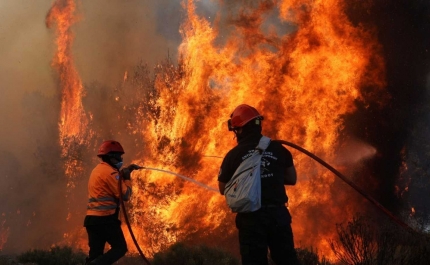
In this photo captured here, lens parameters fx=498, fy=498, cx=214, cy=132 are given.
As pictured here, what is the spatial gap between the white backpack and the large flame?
8.56m

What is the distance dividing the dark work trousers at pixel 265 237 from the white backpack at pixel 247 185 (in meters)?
0.11

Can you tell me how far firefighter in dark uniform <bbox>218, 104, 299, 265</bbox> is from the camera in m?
4.48

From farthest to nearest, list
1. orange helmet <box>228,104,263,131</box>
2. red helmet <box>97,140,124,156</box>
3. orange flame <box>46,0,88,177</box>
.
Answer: orange flame <box>46,0,88,177</box>, red helmet <box>97,140,124,156</box>, orange helmet <box>228,104,263,131</box>

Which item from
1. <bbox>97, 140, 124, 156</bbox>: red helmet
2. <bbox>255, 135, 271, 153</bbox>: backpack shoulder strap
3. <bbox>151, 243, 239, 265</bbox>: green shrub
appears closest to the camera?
<bbox>255, 135, 271, 153</bbox>: backpack shoulder strap

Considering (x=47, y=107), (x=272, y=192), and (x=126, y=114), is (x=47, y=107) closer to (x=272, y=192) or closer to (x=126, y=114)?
(x=126, y=114)

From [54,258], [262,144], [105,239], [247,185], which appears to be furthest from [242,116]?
[54,258]

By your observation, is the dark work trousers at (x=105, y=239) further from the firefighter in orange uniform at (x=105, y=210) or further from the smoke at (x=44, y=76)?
the smoke at (x=44, y=76)

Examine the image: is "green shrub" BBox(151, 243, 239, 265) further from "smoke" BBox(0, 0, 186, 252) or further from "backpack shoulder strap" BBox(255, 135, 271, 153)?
"smoke" BBox(0, 0, 186, 252)

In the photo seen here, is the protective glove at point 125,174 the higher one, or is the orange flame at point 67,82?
the orange flame at point 67,82

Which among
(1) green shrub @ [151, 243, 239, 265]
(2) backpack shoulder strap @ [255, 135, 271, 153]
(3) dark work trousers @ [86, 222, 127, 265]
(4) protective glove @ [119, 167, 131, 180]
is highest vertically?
(2) backpack shoulder strap @ [255, 135, 271, 153]

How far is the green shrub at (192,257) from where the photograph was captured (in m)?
8.66

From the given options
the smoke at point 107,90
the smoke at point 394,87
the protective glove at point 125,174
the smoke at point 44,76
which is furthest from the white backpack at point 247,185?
the smoke at point 44,76

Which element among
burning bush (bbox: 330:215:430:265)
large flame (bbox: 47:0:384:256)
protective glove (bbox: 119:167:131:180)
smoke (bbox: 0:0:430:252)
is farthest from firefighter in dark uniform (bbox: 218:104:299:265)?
smoke (bbox: 0:0:430:252)

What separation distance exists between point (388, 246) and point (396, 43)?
9.64m
